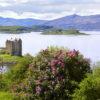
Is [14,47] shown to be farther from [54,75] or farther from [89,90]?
[89,90]

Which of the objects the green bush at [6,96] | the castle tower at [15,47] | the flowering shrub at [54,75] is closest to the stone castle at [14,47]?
the castle tower at [15,47]

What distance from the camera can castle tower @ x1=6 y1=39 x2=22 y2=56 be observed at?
113394 millimetres

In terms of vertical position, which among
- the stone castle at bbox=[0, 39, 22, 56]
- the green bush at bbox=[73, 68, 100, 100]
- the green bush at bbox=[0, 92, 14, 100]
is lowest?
the green bush at bbox=[0, 92, 14, 100]

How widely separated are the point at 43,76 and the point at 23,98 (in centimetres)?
162

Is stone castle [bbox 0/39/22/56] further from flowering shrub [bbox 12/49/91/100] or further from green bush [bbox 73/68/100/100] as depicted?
green bush [bbox 73/68/100/100]

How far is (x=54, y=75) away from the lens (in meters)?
23.1

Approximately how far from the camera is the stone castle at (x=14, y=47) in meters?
113

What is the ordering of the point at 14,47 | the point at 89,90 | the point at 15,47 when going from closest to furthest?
the point at 89,90 < the point at 15,47 < the point at 14,47

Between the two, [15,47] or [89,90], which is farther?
[15,47]

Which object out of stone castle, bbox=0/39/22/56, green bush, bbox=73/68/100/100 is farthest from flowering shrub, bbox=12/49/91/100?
stone castle, bbox=0/39/22/56

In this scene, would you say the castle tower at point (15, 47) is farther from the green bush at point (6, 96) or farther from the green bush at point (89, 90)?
the green bush at point (89, 90)

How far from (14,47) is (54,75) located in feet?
312

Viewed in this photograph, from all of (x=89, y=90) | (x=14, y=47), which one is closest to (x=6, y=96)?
(x=89, y=90)

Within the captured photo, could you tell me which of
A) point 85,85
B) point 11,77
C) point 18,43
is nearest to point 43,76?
point 85,85
